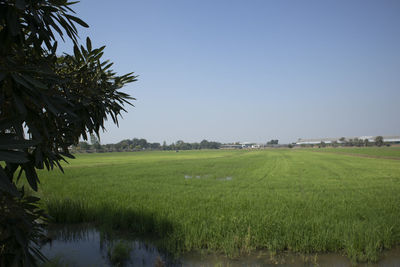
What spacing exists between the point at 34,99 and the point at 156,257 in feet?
15.7

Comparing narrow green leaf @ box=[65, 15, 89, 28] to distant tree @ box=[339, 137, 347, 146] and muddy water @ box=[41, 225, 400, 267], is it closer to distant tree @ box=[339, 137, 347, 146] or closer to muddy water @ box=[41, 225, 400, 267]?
muddy water @ box=[41, 225, 400, 267]

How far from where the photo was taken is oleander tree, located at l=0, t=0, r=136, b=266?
5.35 ft

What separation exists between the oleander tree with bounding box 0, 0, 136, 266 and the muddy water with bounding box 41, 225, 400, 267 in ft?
10.3

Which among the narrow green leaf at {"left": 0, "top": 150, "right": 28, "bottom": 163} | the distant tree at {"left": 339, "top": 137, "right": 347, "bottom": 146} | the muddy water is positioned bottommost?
the muddy water

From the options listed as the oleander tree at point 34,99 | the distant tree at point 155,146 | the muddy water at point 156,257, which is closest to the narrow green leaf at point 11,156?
the oleander tree at point 34,99

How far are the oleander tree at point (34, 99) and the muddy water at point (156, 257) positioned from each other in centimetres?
313

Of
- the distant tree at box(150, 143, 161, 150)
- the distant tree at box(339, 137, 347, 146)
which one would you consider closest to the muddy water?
the distant tree at box(339, 137, 347, 146)

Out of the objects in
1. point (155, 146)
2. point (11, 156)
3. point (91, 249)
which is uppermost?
point (11, 156)

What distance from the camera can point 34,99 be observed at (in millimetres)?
1845

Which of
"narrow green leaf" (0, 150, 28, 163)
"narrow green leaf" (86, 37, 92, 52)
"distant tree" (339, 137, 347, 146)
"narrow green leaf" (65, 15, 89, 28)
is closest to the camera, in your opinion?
"narrow green leaf" (0, 150, 28, 163)

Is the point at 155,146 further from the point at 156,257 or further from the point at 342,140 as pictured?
the point at 156,257

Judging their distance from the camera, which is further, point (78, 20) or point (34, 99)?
point (78, 20)

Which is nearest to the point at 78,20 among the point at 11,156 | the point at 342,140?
the point at 11,156

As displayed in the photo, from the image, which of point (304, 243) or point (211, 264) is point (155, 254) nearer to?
point (211, 264)
